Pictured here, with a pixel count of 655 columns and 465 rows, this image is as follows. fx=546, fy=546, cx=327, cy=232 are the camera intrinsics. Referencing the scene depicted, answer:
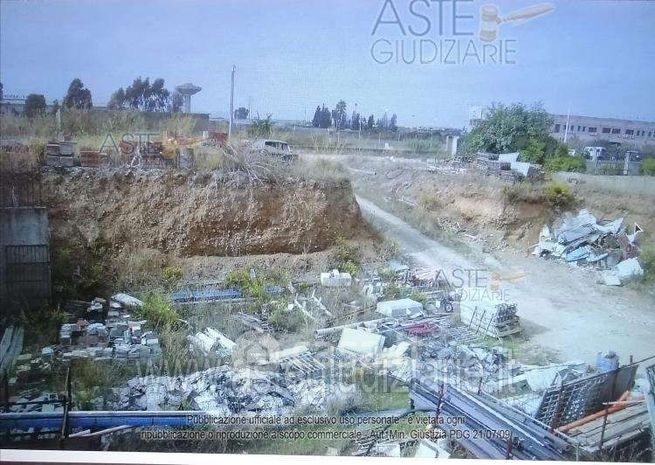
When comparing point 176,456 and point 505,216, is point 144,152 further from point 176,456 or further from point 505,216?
point 505,216

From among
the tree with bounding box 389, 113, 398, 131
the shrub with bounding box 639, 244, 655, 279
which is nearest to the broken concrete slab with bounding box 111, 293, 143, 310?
the tree with bounding box 389, 113, 398, 131

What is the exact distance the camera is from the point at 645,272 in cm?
213

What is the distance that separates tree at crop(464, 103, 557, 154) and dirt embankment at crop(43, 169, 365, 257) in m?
0.57

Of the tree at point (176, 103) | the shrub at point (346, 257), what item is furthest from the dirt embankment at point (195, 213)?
the tree at point (176, 103)

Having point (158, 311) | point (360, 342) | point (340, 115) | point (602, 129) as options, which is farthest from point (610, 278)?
point (158, 311)

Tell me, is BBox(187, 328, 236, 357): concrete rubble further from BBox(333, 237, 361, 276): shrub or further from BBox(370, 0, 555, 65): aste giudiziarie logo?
BBox(370, 0, 555, 65): aste giudiziarie logo

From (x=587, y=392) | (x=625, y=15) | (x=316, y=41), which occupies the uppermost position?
(x=625, y=15)

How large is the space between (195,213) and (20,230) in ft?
2.31

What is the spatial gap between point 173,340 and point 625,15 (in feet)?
6.83

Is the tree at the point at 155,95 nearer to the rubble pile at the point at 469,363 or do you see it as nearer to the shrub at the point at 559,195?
the rubble pile at the point at 469,363

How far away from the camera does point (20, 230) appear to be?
7.22ft

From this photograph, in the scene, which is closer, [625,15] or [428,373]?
[625,15]

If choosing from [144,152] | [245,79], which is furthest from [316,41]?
[144,152]

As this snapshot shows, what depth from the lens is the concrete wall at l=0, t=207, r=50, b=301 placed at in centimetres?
218
